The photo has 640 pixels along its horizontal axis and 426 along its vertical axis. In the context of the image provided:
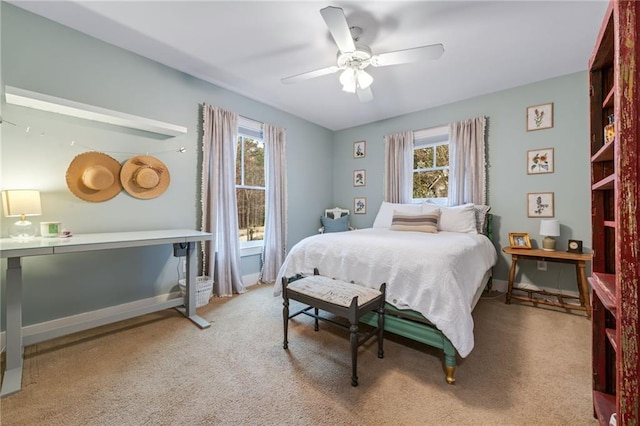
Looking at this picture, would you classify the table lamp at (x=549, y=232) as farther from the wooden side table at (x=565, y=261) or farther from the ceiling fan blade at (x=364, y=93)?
the ceiling fan blade at (x=364, y=93)

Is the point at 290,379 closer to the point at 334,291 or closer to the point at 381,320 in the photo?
the point at 334,291

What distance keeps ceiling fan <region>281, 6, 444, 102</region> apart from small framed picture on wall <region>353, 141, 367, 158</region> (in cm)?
204

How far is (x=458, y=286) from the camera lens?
1.66 metres

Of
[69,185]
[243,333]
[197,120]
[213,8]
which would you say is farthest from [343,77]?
[69,185]

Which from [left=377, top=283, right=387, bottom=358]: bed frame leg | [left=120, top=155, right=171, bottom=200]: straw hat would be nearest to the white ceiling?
[left=120, top=155, right=171, bottom=200]: straw hat

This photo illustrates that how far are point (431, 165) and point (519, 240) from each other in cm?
151

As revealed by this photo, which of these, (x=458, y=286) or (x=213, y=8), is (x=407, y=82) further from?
(x=458, y=286)

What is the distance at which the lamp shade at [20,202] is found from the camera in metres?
1.80

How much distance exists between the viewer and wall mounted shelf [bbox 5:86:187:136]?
6.17ft

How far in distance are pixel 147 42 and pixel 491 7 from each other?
2.88 meters

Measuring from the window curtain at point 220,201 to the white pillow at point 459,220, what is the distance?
2.57m

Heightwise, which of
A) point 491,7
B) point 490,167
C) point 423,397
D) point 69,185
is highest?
point 491,7

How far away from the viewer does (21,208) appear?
1.83 m

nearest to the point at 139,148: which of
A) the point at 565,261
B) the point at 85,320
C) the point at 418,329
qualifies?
the point at 85,320
